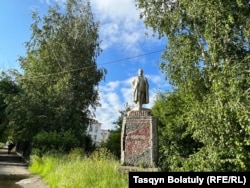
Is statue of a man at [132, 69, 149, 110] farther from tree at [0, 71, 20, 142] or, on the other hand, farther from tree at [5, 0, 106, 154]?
tree at [0, 71, 20, 142]

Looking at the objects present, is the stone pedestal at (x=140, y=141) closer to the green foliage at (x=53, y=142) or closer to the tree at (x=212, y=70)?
the tree at (x=212, y=70)

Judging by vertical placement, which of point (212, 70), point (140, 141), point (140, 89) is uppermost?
point (212, 70)

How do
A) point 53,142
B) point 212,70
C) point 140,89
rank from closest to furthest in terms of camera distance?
point 140,89 < point 212,70 < point 53,142

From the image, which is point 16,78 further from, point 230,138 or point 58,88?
point 230,138

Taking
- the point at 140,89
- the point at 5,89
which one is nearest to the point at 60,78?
the point at 5,89

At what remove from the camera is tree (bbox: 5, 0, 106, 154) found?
28672mm

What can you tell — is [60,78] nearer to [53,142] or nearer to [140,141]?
[53,142]

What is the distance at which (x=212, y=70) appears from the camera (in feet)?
51.3

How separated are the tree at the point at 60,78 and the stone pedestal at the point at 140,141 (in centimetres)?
1370

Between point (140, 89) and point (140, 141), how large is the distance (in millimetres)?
2130

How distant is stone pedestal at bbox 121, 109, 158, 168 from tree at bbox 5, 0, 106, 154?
13.7 m

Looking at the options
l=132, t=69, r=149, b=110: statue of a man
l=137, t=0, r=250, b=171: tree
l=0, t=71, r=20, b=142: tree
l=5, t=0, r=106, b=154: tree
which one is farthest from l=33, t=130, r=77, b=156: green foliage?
l=132, t=69, r=149, b=110: statue of a man

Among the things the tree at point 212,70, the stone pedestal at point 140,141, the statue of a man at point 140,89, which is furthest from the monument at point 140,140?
the tree at point 212,70

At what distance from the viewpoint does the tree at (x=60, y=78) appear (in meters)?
28.7
